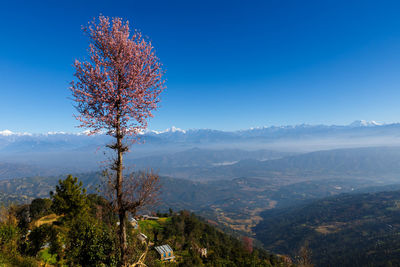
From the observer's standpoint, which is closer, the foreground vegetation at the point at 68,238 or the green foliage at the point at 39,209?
the foreground vegetation at the point at 68,238

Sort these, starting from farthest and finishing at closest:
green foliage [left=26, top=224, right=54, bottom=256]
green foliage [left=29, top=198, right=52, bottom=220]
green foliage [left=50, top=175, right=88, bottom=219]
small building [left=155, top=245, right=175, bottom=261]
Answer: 1. green foliage [left=29, top=198, right=52, bottom=220]
2. small building [left=155, top=245, right=175, bottom=261]
3. green foliage [left=50, top=175, right=88, bottom=219]
4. green foliage [left=26, top=224, right=54, bottom=256]

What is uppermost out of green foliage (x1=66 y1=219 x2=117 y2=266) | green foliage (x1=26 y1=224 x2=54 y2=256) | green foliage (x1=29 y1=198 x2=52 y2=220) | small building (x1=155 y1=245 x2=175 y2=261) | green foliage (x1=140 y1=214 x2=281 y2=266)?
green foliage (x1=66 y1=219 x2=117 y2=266)

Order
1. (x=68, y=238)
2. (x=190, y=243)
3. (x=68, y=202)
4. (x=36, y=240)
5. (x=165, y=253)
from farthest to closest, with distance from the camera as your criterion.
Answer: (x=190, y=243)
(x=165, y=253)
(x=68, y=202)
(x=36, y=240)
(x=68, y=238)

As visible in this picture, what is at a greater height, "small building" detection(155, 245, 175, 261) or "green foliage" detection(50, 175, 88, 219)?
"green foliage" detection(50, 175, 88, 219)

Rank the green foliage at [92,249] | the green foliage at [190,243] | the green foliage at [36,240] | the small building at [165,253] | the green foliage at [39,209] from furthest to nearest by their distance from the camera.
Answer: the green foliage at [190,243] < the green foliage at [39,209] < the small building at [165,253] < the green foliage at [36,240] < the green foliage at [92,249]

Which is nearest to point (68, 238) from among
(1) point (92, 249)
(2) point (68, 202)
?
(1) point (92, 249)

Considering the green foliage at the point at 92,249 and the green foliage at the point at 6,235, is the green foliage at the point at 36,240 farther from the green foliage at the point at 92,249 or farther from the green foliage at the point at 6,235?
the green foliage at the point at 92,249

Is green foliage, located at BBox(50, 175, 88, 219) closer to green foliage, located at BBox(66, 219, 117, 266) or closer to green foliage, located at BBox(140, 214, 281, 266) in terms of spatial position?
green foliage, located at BBox(140, 214, 281, 266)

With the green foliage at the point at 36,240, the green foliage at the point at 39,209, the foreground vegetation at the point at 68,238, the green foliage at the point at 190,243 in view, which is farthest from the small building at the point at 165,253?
the green foliage at the point at 39,209

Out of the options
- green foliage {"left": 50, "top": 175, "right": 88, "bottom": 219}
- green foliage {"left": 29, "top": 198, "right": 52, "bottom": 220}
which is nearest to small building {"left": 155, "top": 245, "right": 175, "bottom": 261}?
green foliage {"left": 50, "top": 175, "right": 88, "bottom": 219}

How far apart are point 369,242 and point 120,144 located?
26032 centimetres

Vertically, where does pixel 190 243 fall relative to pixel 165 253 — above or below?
below

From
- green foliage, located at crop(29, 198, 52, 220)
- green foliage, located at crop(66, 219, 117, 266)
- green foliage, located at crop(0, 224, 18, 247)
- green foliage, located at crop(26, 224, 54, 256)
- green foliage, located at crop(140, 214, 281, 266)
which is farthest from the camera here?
green foliage, located at crop(140, 214, 281, 266)

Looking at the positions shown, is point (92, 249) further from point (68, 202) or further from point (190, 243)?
point (190, 243)
